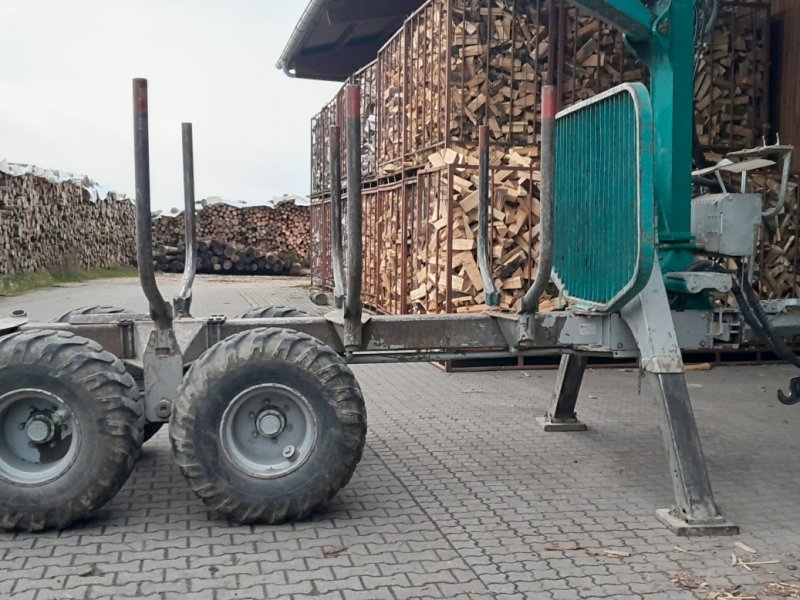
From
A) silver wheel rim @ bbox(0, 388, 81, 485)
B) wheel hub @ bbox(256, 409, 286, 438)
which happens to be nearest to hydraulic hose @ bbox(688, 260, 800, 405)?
wheel hub @ bbox(256, 409, 286, 438)

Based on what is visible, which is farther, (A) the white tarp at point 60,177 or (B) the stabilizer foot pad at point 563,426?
(A) the white tarp at point 60,177

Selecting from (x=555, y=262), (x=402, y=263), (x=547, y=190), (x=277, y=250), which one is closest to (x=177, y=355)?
(x=547, y=190)

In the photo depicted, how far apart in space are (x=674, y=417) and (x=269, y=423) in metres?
2.14

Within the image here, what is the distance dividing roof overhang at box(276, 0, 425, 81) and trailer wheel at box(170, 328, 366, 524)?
37.6 ft

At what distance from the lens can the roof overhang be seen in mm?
15609

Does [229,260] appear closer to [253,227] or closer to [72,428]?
[253,227]

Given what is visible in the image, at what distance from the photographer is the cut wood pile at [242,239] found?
2831 cm

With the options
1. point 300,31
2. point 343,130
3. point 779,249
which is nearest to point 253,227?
point 300,31

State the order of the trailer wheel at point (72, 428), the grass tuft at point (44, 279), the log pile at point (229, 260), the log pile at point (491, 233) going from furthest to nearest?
the log pile at point (229, 260) < the grass tuft at point (44, 279) < the log pile at point (491, 233) < the trailer wheel at point (72, 428)

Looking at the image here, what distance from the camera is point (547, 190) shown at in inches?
186

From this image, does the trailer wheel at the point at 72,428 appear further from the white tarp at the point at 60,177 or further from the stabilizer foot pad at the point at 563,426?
the white tarp at the point at 60,177

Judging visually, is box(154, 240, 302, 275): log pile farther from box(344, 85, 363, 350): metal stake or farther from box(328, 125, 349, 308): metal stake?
box(344, 85, 363, 350): metal stake

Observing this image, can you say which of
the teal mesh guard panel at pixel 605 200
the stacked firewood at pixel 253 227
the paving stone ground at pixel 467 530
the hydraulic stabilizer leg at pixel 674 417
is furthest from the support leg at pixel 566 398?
the stacked firewood at pixel 253 227

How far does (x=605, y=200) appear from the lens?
16.5ft
